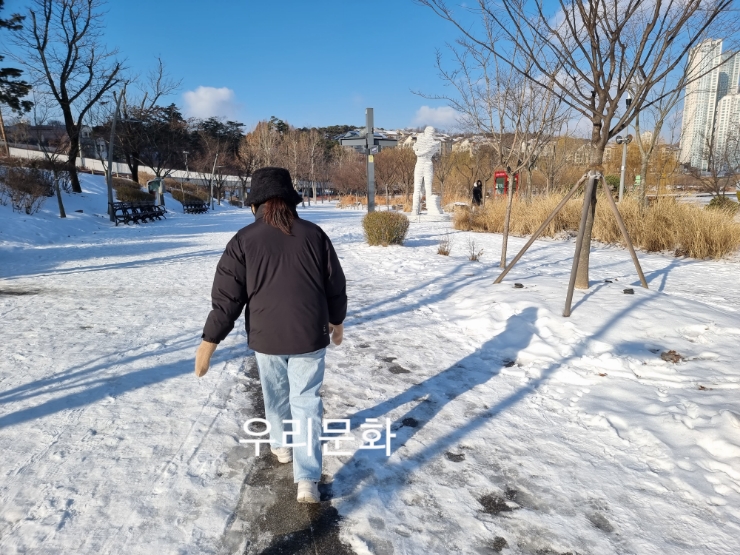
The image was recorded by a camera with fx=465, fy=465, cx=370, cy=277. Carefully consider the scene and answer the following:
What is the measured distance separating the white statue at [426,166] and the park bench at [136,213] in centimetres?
1307

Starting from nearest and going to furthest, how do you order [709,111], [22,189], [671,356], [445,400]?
[445,400]
[671,356]
[22,189]
[709,111]

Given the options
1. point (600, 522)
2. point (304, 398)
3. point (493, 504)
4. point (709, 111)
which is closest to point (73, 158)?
point (304, 398)

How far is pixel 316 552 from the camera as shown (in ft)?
6.55

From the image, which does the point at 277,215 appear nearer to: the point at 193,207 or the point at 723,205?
the point at 723,205

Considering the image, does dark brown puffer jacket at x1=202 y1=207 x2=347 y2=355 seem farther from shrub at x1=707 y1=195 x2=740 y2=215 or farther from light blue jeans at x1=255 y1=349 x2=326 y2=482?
shrub at x1=707 y1=195 x2=740 y2=215

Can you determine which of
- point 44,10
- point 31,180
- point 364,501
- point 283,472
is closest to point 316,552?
point 364,501

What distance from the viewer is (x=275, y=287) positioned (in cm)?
227

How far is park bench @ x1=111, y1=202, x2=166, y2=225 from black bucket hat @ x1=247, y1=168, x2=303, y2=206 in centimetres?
2101

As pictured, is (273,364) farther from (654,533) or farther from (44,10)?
(44,10)

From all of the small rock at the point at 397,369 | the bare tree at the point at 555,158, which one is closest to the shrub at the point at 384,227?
the small rock at the point at 397,369

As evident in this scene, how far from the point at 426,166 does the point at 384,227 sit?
10.4 m

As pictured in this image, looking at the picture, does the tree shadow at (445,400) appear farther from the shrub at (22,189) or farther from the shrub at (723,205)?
the shrub at (22,189)

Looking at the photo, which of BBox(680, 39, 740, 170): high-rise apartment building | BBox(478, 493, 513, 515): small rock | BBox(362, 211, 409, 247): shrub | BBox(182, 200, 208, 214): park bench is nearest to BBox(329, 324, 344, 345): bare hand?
BBox(478, 493, 513, 515): small rock

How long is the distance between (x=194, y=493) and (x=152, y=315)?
390 centimetres
